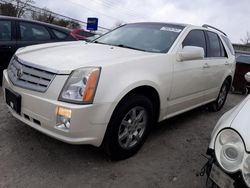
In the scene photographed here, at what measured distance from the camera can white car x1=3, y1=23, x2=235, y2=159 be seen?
252cm

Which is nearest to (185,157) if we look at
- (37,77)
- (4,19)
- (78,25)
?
(37,77)

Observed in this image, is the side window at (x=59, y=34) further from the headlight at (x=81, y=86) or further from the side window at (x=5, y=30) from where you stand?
the headlight at (x=81, y=86)

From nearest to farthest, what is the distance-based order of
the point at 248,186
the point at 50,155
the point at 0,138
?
the point at 248,186, the point at 50,155, the point at 0,138

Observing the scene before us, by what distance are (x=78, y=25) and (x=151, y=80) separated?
2827 cm

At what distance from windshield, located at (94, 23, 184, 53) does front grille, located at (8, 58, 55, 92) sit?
4.42 feet

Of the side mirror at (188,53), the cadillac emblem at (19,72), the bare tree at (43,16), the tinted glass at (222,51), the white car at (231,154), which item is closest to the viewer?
the white car at (231,154)

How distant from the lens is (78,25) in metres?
29.8

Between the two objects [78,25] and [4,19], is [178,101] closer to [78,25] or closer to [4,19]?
[4,19]

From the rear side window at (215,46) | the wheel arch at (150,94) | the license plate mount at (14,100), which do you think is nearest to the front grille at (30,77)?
the license plate mount at (14,100)

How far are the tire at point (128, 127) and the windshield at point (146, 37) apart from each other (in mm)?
833

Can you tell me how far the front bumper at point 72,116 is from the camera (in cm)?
246

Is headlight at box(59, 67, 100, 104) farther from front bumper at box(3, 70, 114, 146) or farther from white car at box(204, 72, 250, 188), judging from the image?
white car at box(204, 72, 250, 188)

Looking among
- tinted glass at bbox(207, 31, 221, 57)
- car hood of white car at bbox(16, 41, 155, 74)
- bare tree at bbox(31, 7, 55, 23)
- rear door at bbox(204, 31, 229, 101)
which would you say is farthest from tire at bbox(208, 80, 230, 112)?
bare tree at bbox(31, 7, 55, 23)

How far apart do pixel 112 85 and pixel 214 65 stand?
2533 millimetres
